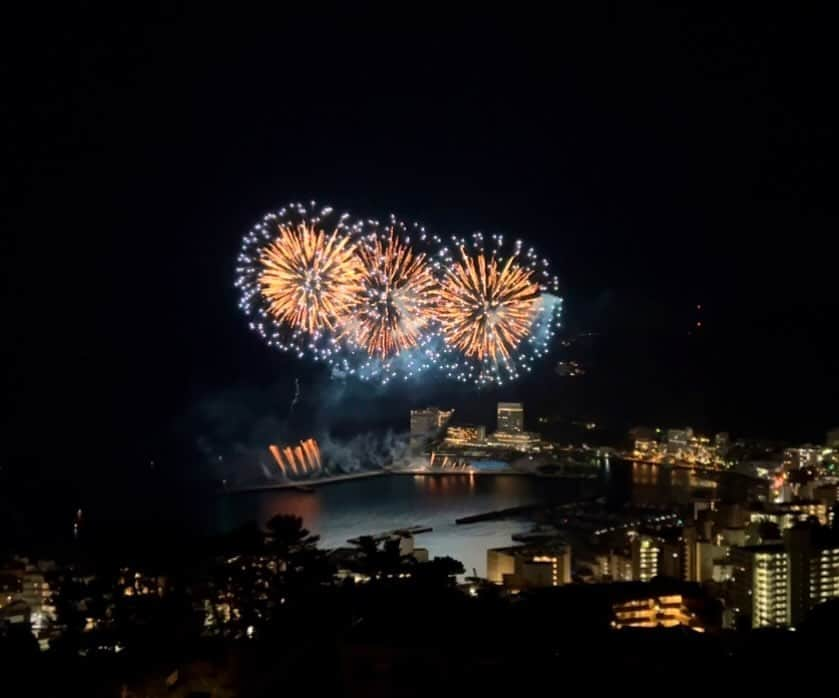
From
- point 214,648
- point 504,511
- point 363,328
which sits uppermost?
point 363,328

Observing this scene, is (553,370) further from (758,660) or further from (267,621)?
(758,660)

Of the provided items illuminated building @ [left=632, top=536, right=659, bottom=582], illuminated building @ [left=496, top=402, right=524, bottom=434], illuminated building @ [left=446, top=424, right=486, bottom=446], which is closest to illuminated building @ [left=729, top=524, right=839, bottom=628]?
illuminated building @ [left=632, top=536, right=659, bottom=582]

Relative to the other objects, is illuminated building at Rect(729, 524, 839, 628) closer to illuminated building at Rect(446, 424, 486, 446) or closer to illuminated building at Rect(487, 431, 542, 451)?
illuminated building at Rect(487, 431, 542, 451)

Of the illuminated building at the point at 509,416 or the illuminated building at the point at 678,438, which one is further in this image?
the illuminated building at the point at 509,416

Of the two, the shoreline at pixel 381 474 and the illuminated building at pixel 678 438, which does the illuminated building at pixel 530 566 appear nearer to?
the shoreline at pixel 381 474

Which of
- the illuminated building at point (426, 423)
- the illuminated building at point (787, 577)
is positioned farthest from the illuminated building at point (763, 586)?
the illuminated building at point (426, 423)

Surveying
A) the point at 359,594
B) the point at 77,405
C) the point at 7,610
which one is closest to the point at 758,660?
the point at 359,594
